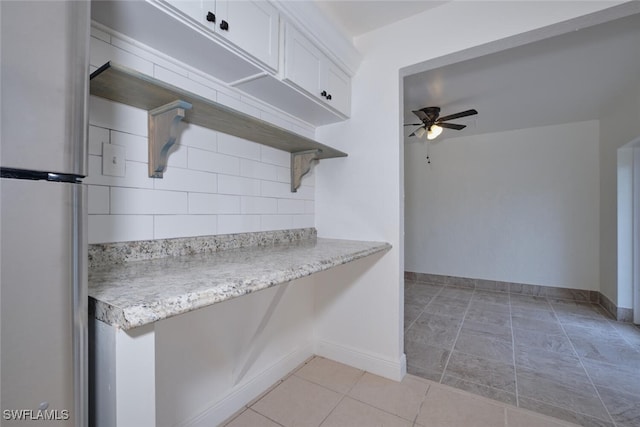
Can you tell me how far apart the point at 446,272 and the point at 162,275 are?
436 cm

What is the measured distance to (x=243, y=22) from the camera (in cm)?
116

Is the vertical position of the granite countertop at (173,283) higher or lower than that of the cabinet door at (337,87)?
lower

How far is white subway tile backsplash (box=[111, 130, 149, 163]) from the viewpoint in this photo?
1038 millimetres

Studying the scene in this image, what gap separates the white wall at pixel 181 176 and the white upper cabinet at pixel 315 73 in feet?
0.95

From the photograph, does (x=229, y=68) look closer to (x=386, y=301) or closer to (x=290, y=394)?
(x=386, y=301)

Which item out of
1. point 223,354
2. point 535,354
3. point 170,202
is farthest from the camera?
point 535,354

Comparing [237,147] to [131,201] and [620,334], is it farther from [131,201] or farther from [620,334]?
[620,334]

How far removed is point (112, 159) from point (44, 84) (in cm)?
62

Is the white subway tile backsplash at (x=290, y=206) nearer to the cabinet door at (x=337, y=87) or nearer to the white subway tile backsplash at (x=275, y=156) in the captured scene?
the white subway tile backsplash at (x=275, y=156)

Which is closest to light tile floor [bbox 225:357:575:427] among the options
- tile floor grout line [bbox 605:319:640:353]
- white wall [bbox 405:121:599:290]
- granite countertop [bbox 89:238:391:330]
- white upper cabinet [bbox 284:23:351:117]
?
granite countertop [bbox 89:238:391:330]

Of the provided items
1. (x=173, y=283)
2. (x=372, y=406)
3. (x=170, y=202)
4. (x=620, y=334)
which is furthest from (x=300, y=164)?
(x=620, y=334)

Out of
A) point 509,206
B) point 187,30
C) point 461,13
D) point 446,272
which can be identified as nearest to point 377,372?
point 187,30

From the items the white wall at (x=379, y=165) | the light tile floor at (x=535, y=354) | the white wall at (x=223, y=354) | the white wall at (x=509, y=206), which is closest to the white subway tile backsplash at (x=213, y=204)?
the white wall at (x=223, y=354)

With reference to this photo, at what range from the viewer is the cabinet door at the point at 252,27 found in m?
1.09
